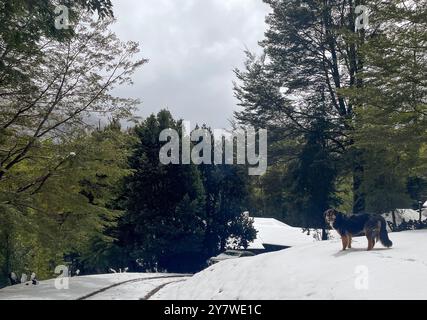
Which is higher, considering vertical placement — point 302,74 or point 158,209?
point 302,74

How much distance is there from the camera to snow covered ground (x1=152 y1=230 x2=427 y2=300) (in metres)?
8.06

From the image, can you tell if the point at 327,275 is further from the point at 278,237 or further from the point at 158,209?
the point at 278,237

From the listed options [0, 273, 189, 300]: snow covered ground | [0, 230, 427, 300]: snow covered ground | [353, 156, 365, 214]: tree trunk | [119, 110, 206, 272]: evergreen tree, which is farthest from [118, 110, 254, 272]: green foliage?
[0, 230, 427, 300]: snow covered ground

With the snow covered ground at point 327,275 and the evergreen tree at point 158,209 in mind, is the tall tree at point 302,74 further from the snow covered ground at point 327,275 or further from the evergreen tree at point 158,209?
the snow covered ground at point 327,275

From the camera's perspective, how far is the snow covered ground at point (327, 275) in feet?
26.5

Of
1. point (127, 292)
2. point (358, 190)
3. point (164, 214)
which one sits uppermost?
point (358, 190)

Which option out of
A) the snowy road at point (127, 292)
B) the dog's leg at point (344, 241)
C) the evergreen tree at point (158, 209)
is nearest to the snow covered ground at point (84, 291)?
the snowy road at point (127, 292)

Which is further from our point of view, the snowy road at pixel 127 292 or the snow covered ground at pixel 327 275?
the snowy road at pixel 127 292

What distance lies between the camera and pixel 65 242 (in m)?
19.0

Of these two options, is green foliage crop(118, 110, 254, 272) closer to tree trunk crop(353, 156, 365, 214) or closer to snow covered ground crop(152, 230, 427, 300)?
tree trunk crop(353, 156, 365, 214)

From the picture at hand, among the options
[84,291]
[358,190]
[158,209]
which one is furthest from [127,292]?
[358,190]

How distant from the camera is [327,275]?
9359 millimetres

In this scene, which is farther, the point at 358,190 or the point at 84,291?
the point at 358,190

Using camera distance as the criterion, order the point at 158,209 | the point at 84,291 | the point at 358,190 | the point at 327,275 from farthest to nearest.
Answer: the point at 158,209 → the point at 358,190 → the point at 84,291 → the point at 327,275
